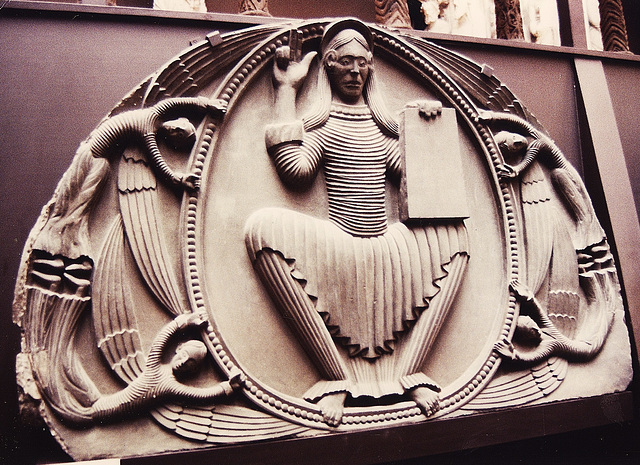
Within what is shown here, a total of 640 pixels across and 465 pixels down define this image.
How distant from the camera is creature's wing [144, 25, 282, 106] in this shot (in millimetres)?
2146

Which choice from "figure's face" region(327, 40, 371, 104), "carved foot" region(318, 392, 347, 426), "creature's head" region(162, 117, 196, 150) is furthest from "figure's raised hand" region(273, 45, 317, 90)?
"carved foot" region(318, 392, 347, 426)

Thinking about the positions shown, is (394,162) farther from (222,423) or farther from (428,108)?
(222,423)

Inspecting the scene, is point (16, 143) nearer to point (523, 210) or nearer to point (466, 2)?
point (523, 210)

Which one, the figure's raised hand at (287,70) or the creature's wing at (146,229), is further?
the figure's raised hand at (287,70)

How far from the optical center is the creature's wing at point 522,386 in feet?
7.32

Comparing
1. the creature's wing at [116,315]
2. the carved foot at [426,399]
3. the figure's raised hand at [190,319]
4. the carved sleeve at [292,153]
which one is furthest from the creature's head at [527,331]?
the creature's wing at [116,315]

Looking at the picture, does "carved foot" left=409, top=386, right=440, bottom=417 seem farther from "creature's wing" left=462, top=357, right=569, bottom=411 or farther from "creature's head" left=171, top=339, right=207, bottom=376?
"creature's head" left=171, top=339, right=207, bottom=376

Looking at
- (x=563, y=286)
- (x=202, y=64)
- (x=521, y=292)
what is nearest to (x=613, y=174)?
(x=563, y=286)

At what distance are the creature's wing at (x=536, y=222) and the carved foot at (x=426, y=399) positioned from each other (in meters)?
0.67

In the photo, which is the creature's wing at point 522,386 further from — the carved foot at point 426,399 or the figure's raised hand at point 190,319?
the figure's raised hand at point 190,319

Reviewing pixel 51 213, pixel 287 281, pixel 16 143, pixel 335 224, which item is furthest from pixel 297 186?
pixel 16 143

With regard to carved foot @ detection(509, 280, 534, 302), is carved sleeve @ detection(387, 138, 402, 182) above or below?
above

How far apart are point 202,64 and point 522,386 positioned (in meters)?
1.75

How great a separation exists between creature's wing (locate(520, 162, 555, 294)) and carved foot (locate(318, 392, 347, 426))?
0.97m
